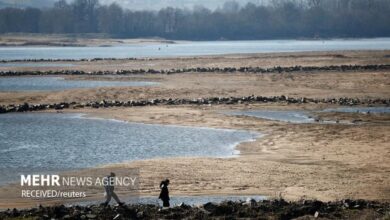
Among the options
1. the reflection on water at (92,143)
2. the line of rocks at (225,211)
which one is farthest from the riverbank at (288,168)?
the line of rocks at (225,211)

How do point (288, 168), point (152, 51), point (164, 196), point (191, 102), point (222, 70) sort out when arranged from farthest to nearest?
point (152, 51) → point (222, 70) → point (191, 102) → point (288, 168) → point (164, 196)

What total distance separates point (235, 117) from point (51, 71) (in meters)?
40.0

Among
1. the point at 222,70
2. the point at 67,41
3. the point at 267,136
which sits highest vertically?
the point at 267,136

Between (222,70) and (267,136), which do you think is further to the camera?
(222,70)

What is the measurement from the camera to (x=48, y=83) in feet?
199

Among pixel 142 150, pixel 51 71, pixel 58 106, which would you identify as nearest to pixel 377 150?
pixel 142 150

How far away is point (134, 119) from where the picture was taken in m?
37.9

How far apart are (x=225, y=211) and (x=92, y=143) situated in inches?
565

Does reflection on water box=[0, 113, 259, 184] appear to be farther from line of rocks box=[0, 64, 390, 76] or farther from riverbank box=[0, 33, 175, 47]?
riverbank box=[0, 33, 175, 47]

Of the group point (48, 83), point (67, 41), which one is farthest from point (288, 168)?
point (67, 41)

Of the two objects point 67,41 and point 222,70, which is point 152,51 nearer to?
point 67,41

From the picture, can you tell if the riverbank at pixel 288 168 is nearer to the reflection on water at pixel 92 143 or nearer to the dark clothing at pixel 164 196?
the reflection on water at pixel 92 143

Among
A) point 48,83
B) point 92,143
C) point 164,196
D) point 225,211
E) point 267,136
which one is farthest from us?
point 48,83

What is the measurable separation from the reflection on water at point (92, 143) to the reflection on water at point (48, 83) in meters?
17.5
